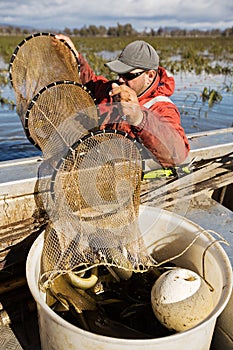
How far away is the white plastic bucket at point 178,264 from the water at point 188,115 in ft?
12.4

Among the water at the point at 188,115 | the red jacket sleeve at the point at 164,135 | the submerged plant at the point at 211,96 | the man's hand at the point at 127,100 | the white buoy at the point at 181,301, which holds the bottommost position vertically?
the water at the point at 188,115

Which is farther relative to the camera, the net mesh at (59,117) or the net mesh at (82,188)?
the net mesh at (59,117)

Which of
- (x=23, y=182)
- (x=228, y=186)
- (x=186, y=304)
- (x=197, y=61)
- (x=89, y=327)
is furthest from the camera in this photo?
(x=197, y=61)

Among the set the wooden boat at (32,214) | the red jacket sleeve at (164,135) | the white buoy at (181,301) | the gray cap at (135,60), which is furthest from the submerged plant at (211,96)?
the white buoy at (181,301)

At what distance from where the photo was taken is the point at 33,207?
2391mm

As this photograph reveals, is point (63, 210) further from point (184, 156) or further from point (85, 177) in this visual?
point (184, 156)

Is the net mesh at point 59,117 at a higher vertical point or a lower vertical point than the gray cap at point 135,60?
lower

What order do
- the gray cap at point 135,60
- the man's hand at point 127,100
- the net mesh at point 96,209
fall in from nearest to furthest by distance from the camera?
the net mesh at point 96,209 → the man's hand at point 127,100 → the gray cap at point 135,60

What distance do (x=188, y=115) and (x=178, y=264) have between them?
22.1ft

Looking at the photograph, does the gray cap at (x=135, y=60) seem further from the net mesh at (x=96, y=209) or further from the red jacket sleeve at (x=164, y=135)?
the net mesh at (x=96, y=209)

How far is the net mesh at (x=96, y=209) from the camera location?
2021 mm

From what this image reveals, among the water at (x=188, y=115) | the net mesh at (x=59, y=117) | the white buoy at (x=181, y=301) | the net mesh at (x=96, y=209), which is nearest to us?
the white buoy at (x=181, y=301)

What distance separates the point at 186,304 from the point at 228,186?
6.53 ft

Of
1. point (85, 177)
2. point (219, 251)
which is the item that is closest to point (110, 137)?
point (85, 177)
